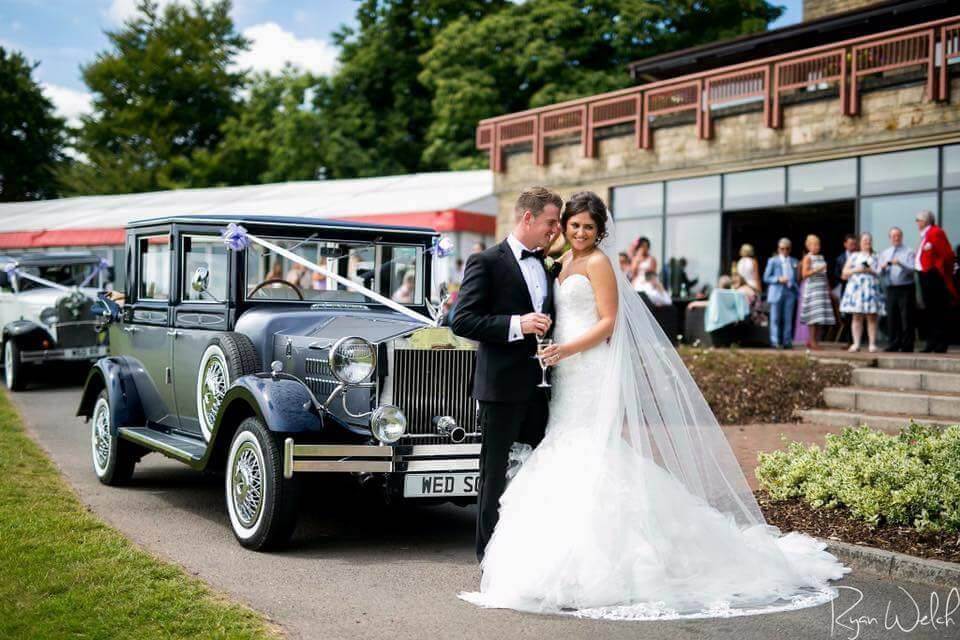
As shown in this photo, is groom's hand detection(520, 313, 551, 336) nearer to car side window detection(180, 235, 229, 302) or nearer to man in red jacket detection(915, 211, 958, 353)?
car side window detection(180, 235, 229, 302)

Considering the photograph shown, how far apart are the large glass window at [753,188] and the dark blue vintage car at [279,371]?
39.7 feet

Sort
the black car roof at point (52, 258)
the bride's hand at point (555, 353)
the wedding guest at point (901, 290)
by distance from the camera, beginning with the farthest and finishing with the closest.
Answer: the black car roof at point (52, 258)
the wedding guest at point (901, 290)
the bride's hand at point (555, 353)

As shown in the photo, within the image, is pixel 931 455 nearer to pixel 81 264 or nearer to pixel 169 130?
Result: pixel 81 264

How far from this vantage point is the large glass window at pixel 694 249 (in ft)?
64.7

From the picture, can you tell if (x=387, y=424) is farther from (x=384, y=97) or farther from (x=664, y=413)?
(x=384, y=97)

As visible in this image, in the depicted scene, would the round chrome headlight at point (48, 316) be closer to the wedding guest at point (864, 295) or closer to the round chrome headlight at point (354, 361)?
the round chrome headlight at point (354, 361)

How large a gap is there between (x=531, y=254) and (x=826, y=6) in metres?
20.5

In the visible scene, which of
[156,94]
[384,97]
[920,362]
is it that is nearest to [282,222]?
[920,362]

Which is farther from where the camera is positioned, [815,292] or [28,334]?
[28,334]

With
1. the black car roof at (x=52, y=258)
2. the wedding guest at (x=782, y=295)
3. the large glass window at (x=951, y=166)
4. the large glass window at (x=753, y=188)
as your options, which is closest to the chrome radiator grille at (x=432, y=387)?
the wedding guest at (x=782, y=295)

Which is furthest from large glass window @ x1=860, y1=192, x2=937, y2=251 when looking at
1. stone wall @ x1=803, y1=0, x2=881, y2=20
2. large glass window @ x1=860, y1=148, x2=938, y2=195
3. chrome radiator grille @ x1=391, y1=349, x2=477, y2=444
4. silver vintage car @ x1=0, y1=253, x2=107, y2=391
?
silver vintage car @ x1=0, y1=253, x2=107, y2=391

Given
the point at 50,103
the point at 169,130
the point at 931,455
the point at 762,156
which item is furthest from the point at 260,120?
the point at 931,455

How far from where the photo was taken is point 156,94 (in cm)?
5481

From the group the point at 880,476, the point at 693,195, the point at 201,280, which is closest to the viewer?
the point at 880,476
